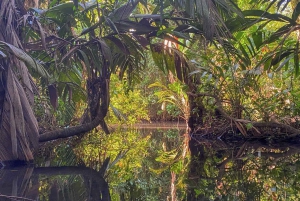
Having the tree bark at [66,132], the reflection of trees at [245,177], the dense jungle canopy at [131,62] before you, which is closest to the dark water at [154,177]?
the reflection of trees at [245,177]

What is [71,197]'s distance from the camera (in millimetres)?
1339

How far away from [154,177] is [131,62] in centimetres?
150

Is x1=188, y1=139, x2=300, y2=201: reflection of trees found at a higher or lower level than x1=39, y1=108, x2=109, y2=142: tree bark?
lower

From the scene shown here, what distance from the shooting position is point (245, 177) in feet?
5.70

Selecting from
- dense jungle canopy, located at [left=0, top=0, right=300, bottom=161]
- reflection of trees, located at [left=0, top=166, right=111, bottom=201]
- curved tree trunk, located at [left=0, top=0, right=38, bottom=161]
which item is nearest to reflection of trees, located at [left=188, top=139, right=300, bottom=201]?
reflection of trees, located at [left=0, top=166, right=111, bottom=201]

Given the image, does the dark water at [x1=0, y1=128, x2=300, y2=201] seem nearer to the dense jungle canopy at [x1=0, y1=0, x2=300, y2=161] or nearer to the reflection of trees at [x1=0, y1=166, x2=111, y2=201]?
the reflection of trees at [x1=0, y1=166, x2=111, y2=201]

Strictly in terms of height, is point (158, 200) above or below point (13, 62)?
below

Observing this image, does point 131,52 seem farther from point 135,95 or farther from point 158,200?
point 135,95

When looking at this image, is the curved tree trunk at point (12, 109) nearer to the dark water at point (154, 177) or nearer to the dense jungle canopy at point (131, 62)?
the dense jungle canopy at point (131, 62)

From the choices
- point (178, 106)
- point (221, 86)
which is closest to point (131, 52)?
point (221, 86)

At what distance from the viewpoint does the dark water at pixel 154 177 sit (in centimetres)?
138

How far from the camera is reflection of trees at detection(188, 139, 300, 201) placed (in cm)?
139

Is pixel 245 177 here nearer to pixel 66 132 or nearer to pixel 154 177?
pixel 154 177

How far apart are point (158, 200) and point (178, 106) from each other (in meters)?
3.57
